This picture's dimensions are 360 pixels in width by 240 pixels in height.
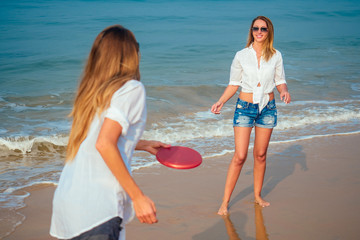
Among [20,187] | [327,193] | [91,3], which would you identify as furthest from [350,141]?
[91,3]

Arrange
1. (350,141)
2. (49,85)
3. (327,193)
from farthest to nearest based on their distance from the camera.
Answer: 1. (49,85)
2. (350,141)
3. (327,193)

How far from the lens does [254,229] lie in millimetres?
4215

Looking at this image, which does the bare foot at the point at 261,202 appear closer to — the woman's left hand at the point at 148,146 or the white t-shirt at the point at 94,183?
the woman's left hand at the point at 148,146

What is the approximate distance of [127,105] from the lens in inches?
71.3

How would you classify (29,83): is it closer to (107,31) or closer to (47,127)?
(47,127)

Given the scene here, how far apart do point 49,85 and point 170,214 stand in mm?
10459

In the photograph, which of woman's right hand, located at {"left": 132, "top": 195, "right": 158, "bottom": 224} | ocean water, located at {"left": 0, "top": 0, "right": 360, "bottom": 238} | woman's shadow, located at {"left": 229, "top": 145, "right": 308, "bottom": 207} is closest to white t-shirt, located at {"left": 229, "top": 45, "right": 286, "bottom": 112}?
woman's shadow, located at {"left": 229, "top": 145, "right": 308, "bottom": 207}

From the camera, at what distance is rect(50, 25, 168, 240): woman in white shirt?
1801 millimetres

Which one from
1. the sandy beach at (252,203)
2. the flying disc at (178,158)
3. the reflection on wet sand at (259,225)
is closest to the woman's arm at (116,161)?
the flying disc at (178,158)

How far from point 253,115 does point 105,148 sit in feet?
9.28

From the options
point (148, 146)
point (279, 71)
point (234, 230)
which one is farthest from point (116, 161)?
point (279, 71)

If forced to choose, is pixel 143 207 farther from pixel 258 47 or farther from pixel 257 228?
pixel 258 47

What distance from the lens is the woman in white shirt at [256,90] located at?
172 inches

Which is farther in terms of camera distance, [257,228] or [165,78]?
[165,78]
